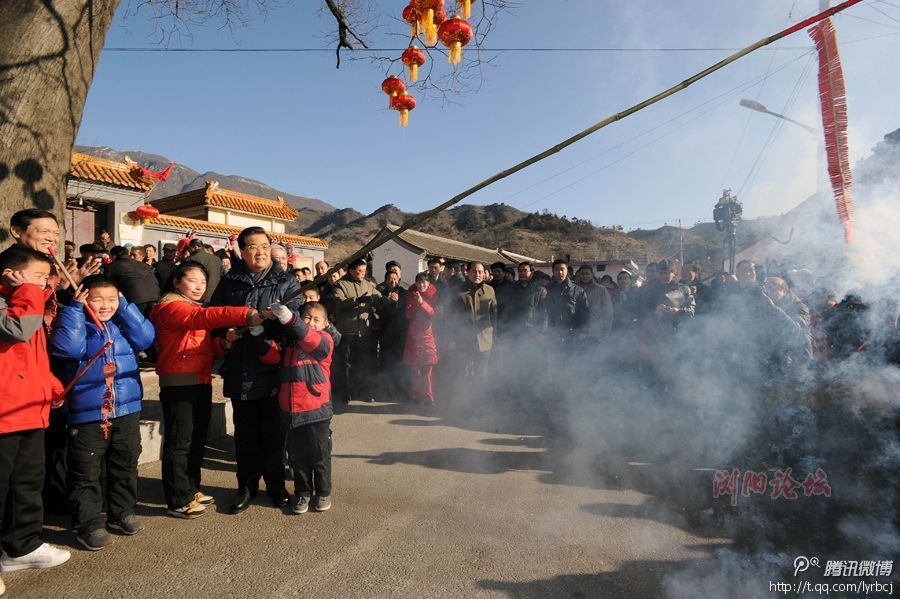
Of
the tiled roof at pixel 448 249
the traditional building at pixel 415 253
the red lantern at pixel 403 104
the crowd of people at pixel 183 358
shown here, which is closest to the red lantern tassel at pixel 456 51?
the red lantern at pixel 403 104

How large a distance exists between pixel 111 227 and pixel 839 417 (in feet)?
56.8

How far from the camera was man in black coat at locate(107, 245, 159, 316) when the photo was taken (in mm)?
4246

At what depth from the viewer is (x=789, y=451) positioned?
3521 mm

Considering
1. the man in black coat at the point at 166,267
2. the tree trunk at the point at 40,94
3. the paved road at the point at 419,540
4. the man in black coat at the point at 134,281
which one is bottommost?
the paved road at the point at 419,540

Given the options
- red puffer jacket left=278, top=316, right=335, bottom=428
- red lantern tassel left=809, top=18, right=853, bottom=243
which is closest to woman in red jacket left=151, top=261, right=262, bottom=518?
red puffer jacket left=278, top=316, right=335, bottom=428

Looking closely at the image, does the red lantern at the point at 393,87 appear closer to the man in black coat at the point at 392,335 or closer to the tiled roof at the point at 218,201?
the man in black coat at the point at 392,335

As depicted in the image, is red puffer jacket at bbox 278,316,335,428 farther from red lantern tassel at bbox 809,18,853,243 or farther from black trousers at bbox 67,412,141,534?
red lantern tassel at bbox 809,18,853,243

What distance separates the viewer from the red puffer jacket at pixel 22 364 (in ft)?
7.95

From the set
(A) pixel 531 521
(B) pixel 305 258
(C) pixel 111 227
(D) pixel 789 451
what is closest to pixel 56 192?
(A) pixel 531 521

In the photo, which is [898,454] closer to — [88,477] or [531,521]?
[531,521]

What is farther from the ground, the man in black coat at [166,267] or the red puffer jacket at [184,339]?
the man in black coat at [166,267]

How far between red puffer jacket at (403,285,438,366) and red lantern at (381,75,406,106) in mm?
2444

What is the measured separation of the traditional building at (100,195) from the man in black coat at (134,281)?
11.8 m

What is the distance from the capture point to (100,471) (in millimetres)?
2990
